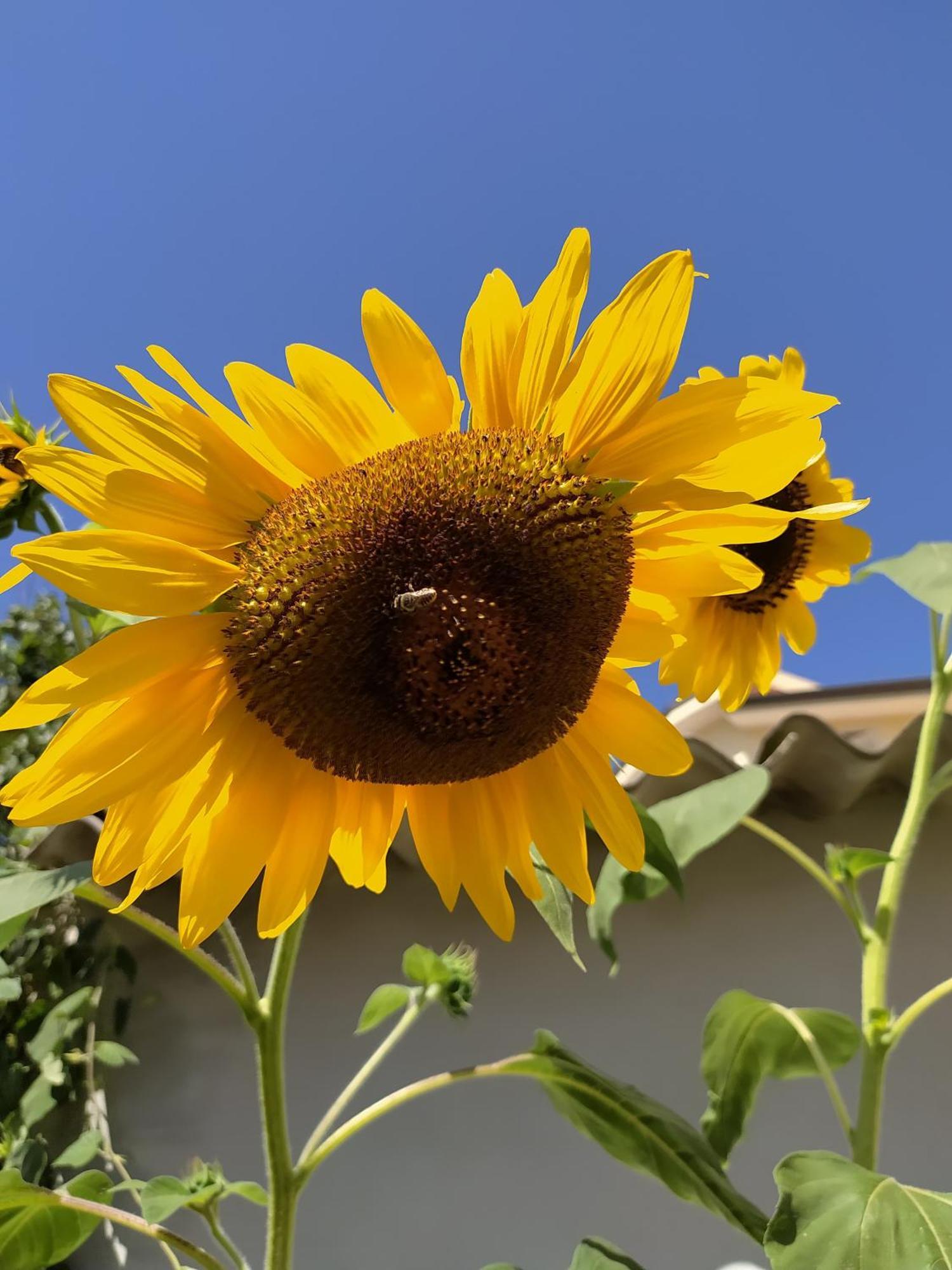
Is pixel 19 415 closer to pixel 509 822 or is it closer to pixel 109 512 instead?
pixel 109 512

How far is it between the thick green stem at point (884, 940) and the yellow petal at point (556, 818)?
0.60 meters

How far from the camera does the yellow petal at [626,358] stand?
68cm

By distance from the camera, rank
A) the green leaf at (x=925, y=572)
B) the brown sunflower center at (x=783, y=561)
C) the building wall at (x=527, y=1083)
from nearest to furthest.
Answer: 1. the green leaf at (x=925, y=572)
2. the brown sunflower center at (x=783, y=561)
3. the building wall at (x=527, y=1083)

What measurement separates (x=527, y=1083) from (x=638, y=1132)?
1.20 m

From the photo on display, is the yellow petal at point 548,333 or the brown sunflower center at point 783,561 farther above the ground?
the yellow petal at point 548,333

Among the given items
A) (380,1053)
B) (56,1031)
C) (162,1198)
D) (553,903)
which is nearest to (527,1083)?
(380,1053)

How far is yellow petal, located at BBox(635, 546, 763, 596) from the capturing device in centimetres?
79

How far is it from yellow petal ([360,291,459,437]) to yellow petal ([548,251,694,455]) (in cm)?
11

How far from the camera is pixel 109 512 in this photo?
2.23 feet

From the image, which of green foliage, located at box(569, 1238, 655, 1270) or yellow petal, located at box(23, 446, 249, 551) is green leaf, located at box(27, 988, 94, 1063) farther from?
yellow petal, located at box(23, 446, 249, 551)

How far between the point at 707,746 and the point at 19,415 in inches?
54.0

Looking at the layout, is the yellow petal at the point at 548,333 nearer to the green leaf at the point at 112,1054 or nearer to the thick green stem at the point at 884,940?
the thick green stem at the point at 884,940

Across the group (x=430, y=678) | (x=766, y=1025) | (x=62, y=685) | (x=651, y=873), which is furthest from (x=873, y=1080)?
(x=62, y=685)

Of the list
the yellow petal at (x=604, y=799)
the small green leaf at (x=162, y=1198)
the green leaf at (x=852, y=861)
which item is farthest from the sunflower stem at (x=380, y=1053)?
the green leaf at (x=852, y=861)
